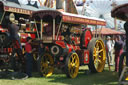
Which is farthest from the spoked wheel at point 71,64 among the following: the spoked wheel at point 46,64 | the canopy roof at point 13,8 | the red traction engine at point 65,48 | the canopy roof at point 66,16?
the canopy roof at point 13,8

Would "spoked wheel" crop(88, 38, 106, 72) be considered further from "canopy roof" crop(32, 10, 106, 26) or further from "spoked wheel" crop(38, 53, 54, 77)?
"spoked wheel" crop(38, 53, 54, 77)

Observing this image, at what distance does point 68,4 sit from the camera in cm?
2055

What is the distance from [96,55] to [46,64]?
80.8 inches

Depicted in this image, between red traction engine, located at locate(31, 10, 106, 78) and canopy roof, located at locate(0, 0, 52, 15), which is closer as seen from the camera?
red traction engine, located at locate(31, 10, 106, 78)

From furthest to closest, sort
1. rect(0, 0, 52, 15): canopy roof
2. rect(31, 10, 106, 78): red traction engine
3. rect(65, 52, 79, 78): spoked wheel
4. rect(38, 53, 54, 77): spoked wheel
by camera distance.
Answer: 1. rect(0, 0, 52, 15): canopy roof
2. rect(38, 53, 54, 77): spoked wheel
3. rect(31, 10, 106, 78): red traction engine
4. rect(65, 52, 79, 78): spoked wheel

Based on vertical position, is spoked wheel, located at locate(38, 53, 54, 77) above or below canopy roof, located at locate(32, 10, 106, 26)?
below

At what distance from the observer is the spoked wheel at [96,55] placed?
799 cm

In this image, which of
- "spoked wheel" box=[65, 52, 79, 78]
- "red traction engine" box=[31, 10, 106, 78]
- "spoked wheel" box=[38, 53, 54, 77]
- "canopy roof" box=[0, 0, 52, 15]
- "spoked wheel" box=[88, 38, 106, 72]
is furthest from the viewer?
"canopy roof" box=[0, 0, 52, 15]

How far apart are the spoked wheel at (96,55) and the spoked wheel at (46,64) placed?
1.46m

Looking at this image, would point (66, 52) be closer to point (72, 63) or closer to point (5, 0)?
point (72, 63)

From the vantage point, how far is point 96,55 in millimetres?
8398

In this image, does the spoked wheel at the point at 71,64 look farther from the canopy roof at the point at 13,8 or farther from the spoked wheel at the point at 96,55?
the canopy roof at the point at 13,8

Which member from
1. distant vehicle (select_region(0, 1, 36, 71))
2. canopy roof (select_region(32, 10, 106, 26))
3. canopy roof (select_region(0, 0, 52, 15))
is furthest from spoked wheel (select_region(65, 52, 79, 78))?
canopy roof (select_region(0, 0, 52, 15))

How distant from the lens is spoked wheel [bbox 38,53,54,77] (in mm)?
7209
